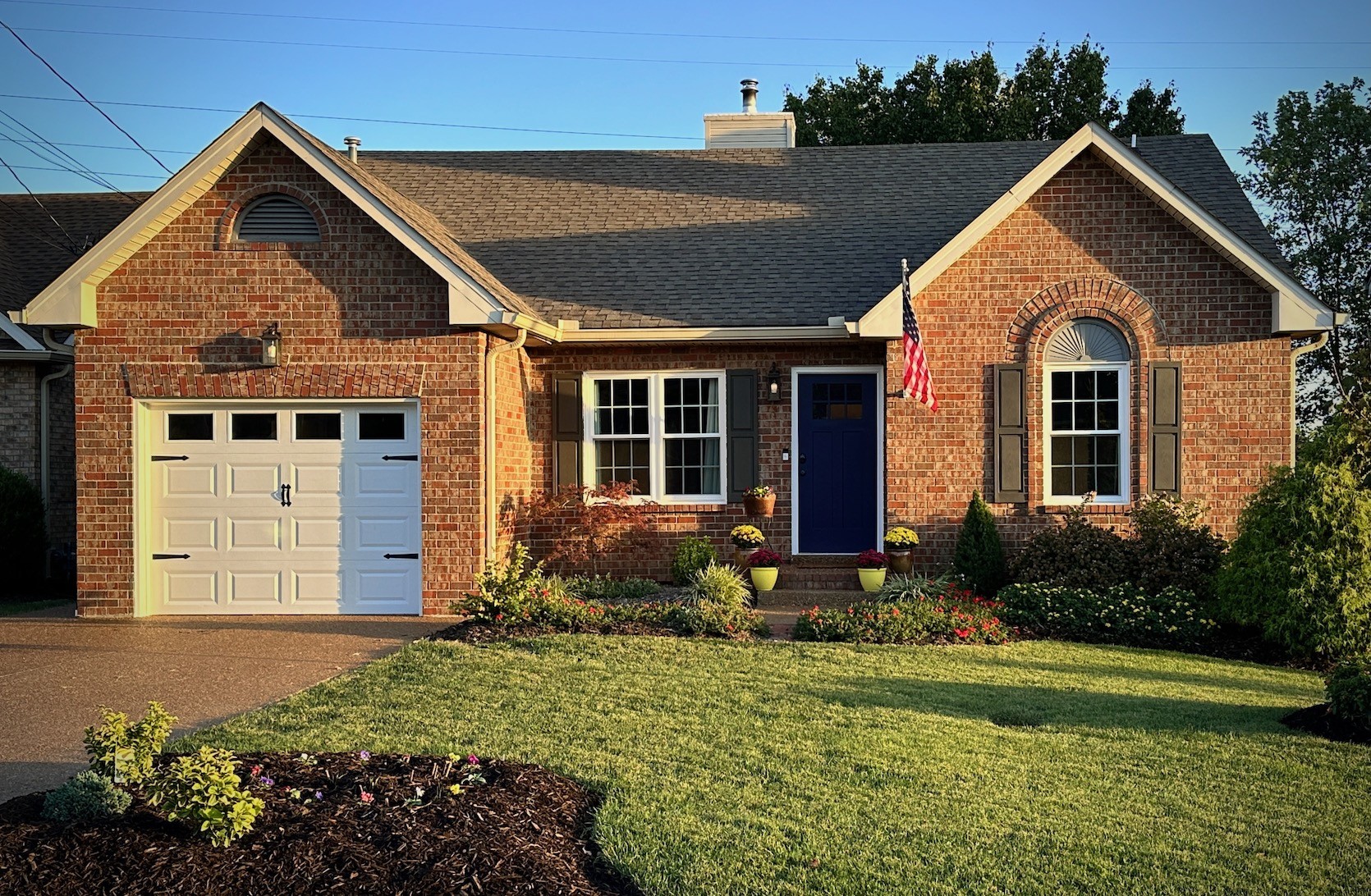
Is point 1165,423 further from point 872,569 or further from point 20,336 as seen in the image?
point 20,336

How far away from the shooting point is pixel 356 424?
1239cm

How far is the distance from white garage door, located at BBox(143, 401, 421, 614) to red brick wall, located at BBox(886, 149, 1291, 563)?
5.44 meters

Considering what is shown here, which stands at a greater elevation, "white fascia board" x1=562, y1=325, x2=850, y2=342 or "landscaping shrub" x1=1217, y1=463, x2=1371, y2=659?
"white fascia board" x1=562, y1=325, x2=850, y2=342

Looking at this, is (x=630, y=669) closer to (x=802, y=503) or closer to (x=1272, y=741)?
(x=1272, y=741)

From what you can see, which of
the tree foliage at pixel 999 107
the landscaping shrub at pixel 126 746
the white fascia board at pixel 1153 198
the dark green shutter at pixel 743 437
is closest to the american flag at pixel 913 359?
the white fascia board at pixel 1153 198

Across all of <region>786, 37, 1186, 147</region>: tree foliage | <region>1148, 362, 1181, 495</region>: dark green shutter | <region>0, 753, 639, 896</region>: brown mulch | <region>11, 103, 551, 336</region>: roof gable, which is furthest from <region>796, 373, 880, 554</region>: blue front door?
<region>786, 37, 1186, 147</region>: tree foliage

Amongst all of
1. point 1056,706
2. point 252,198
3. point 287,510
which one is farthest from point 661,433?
point 1056,706

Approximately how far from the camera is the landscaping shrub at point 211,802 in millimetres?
4742

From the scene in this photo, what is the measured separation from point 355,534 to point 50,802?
24.1 ft

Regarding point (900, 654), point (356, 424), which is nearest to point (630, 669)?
point (900, 654)

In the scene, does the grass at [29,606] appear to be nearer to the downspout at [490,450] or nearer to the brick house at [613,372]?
the brick house at [613,372]

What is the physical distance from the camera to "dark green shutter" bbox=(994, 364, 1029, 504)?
1312 centimetres

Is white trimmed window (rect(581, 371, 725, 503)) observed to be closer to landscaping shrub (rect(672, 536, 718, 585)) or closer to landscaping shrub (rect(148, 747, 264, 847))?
landscaping shrub (rect(672, 536, 718, 585))

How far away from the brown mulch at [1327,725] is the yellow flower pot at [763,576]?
6.10 meters
